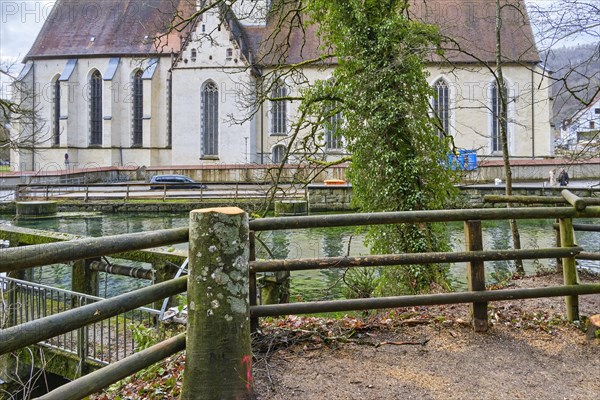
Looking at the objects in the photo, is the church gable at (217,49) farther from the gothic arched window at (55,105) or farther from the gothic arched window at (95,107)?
the gothic arched window at (55,105)

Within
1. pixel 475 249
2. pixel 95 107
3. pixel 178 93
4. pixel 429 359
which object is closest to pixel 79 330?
pixel 429 359

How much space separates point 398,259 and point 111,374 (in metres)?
2.18

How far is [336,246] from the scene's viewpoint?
52.0 ft

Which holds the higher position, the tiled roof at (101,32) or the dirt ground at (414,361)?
the tiled roof at (101,32)

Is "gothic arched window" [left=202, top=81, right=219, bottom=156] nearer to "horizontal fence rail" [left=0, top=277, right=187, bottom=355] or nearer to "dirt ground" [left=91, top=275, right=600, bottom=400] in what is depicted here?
"dirt ground" [left=91, top=275, right=600, bottom=400]

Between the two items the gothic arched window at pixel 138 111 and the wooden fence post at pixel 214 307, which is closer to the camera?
the wooden fence post at pixel 214 307

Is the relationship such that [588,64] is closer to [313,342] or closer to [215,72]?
[313,342]

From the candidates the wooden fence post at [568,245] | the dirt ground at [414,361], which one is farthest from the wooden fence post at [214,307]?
the wooden fence post at [568,245]

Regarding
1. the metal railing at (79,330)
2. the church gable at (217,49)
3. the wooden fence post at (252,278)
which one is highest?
the church gable at (217,49)

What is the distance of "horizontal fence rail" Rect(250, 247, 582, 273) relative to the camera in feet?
12.3

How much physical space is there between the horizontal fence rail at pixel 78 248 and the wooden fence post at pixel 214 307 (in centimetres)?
18

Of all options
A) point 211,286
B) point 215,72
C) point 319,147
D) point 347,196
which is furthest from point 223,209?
point 215,72

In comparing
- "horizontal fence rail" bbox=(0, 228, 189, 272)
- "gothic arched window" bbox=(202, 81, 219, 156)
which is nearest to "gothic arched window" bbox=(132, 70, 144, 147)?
"gothic arched window" bbox=(202, 81, 219, 156)

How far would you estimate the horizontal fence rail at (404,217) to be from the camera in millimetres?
3652
